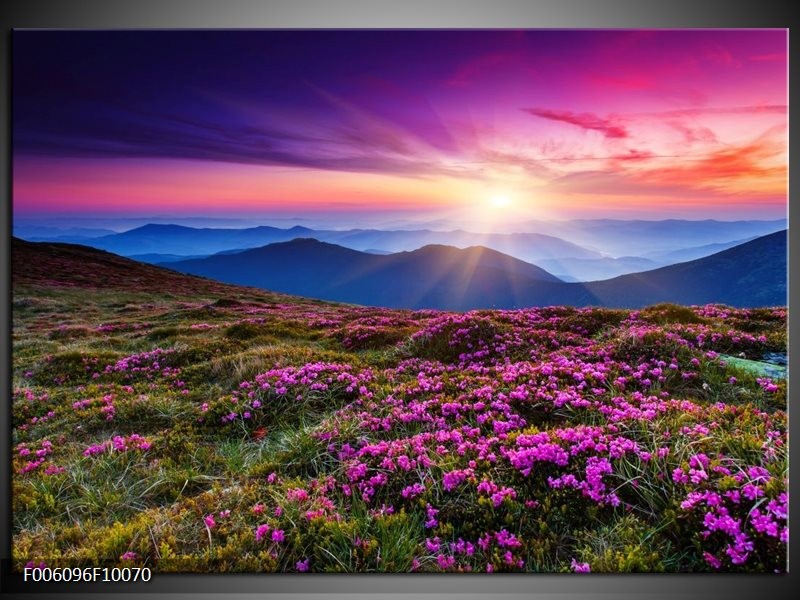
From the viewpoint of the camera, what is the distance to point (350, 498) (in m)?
4.67

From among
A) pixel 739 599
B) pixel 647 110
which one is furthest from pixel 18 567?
pixel 647 110

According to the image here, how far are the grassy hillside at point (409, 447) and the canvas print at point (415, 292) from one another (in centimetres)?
3

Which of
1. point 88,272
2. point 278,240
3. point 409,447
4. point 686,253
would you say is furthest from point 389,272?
point 88,272

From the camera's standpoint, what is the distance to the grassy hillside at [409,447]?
169 inches

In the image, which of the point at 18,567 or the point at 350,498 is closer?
the point at 350,498

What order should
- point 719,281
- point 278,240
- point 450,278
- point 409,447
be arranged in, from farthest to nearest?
point 278,240 → point 450,278 → point 719,281 → point 409,447

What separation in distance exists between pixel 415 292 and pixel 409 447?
305 cm

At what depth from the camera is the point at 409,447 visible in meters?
5.02

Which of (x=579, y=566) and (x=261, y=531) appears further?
(x=261, y=531)

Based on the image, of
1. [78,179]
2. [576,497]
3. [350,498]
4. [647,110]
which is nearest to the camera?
[576,497]

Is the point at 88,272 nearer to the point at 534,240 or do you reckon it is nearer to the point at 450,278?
the point at 450,278

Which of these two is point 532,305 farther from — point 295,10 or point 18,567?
point 18,567

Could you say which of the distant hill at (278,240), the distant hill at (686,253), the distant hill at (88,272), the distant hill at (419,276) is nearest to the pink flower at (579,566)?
the distant hill at (419,276)

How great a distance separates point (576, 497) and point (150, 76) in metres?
7.62
